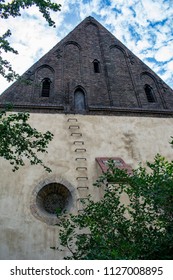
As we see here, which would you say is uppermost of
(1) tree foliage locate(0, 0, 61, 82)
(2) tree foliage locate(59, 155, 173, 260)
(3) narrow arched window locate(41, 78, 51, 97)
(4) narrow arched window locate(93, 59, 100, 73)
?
(4) narrow arched window locate(93, 59, 100, 73)

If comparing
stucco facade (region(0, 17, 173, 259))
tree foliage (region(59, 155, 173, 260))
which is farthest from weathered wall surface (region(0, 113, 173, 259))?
tree foliage (region(59, 155, 173, 260))

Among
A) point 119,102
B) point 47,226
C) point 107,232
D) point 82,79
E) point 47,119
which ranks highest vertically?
point 82,79

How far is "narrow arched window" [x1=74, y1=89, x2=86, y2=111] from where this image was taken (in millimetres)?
10227

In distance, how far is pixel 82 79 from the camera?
1171 centimetres

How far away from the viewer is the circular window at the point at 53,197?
780cm

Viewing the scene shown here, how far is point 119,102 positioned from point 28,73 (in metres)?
4.21

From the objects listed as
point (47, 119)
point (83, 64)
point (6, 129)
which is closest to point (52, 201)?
point (47, 119)

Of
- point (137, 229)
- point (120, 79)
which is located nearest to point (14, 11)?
point (137, 229)

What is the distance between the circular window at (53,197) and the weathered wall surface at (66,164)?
19 centimetres

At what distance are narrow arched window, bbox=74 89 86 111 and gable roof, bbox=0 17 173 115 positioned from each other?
58 mm

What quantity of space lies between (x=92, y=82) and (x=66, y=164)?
485 cm

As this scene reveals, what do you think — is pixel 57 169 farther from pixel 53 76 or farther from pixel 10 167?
pixel 53 76

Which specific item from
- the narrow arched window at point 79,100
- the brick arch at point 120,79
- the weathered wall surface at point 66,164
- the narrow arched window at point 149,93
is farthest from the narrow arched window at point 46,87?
the narrow arched window at point 149,93

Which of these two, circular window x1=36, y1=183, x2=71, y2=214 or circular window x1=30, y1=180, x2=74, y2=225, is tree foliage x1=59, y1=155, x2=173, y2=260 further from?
circular window x1=36, y1=183, x2=71, y2=214
